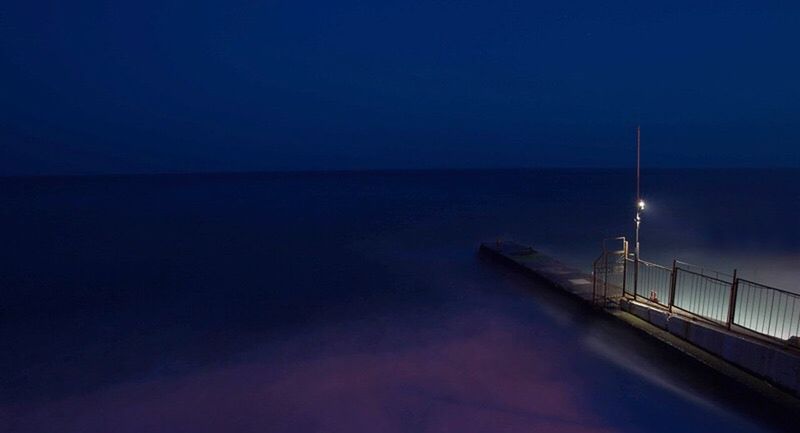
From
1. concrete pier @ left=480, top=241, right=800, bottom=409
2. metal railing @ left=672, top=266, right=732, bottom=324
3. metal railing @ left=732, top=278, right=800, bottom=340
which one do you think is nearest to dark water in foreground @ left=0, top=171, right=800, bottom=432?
concrete pier @ left=480, top=241, right=800, bottom=409

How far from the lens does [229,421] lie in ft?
28.6

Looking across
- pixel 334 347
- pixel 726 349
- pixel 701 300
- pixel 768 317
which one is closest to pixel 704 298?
pixel 768 317

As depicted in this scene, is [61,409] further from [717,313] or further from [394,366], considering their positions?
[717,313]

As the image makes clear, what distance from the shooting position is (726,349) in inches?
359

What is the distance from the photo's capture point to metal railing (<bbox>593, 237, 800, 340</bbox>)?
10.3 metres

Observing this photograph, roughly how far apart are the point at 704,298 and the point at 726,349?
3335 mm

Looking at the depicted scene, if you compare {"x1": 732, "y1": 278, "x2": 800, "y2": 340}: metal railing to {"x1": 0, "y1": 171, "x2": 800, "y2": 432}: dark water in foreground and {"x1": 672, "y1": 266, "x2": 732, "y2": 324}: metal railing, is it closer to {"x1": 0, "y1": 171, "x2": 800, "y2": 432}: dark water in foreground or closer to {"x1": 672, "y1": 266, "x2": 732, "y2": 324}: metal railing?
{"x1": 672, "y1": 266, "x2": 732, "y2": 324}: metal railing

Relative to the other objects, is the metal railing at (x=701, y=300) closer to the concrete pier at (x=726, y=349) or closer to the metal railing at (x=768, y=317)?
the metal railing at (x=768, y=317)

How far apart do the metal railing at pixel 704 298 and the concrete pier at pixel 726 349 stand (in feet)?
1.18

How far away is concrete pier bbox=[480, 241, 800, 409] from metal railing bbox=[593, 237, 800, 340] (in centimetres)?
36

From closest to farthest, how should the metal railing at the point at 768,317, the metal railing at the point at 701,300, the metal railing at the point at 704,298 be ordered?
the metal railing at the point at 768,317 → the metal railing at the point at 704,298 → the metal railing at the point at 701,300

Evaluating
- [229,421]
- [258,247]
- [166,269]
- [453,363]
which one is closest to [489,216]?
[258,247]

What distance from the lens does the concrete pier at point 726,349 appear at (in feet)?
26.0

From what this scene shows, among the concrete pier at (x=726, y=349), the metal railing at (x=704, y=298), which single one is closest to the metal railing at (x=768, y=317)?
the metal railing at (x=704, y=298)
